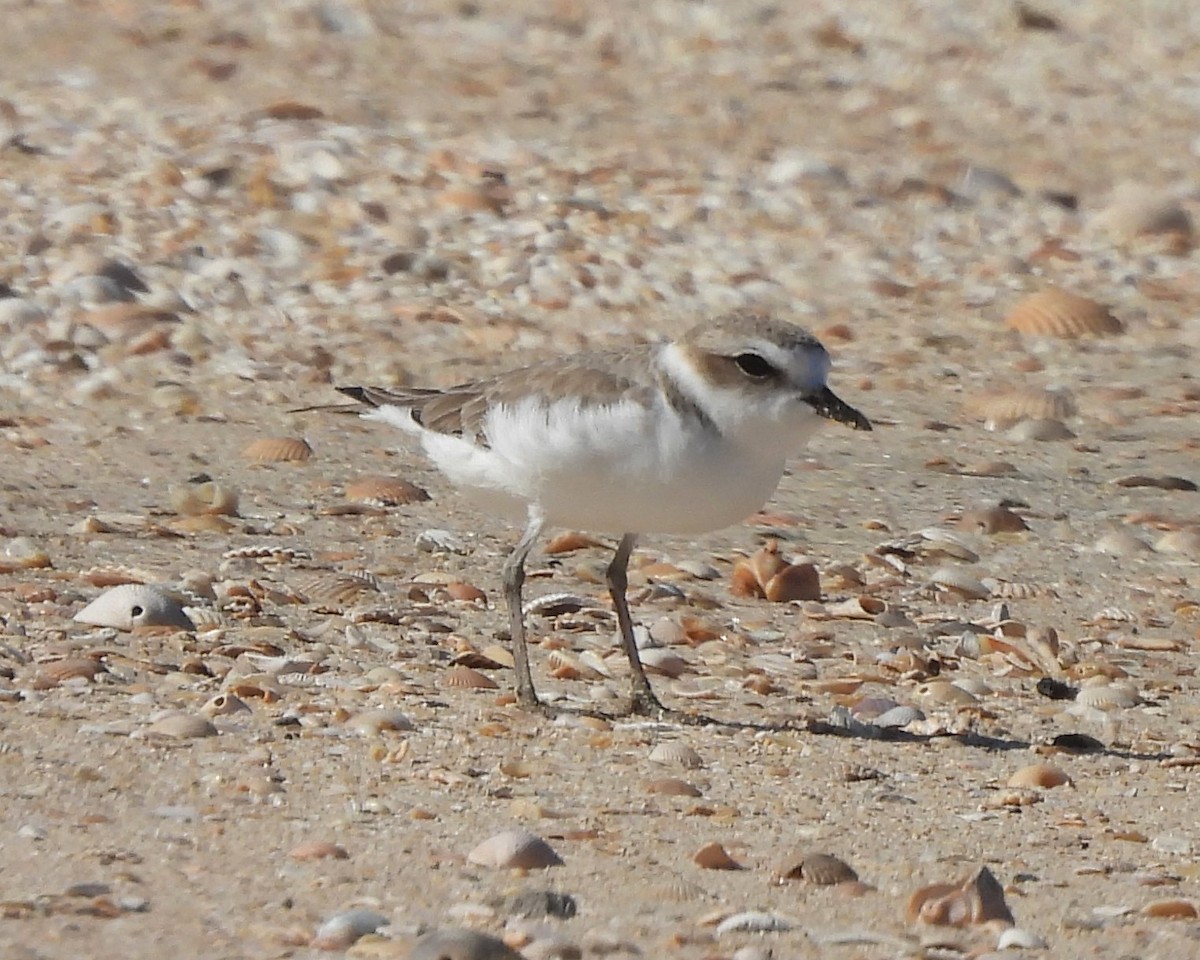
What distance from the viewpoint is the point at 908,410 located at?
773 cm

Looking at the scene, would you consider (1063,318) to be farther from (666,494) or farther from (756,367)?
(666,494)

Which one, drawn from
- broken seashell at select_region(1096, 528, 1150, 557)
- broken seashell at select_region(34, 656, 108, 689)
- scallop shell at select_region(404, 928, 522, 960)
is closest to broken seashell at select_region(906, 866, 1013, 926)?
scallop shell at select_region(404, 928, 522, 960)

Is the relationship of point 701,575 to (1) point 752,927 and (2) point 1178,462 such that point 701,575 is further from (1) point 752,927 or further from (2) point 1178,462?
(1) point 752,927

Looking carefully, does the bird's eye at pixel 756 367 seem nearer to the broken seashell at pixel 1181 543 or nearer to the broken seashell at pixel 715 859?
the broken seashell at pixel 715 859

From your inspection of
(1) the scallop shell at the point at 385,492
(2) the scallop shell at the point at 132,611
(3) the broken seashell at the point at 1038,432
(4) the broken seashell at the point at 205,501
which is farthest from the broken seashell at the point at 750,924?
(3) the broken seashell at the point at 1038,432

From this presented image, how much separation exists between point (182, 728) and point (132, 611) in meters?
0.83

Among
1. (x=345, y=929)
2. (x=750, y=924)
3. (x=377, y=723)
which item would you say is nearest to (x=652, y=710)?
(x=377, y=723)

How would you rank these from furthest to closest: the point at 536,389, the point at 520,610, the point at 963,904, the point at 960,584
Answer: the point at 960,584, the point at 520,610, the point at 536,389, the point at 963,904

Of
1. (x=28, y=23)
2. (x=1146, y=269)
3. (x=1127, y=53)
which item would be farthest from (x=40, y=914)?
(x=1127, y=53)

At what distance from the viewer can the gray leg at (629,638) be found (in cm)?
493

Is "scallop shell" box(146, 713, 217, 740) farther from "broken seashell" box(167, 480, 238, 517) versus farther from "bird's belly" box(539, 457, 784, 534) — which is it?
"broken seashell" box(167, 480, 238, 517)

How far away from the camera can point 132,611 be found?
5.18 meters

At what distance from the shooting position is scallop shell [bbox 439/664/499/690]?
503 centimetres

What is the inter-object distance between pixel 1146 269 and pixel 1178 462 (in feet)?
7.11
